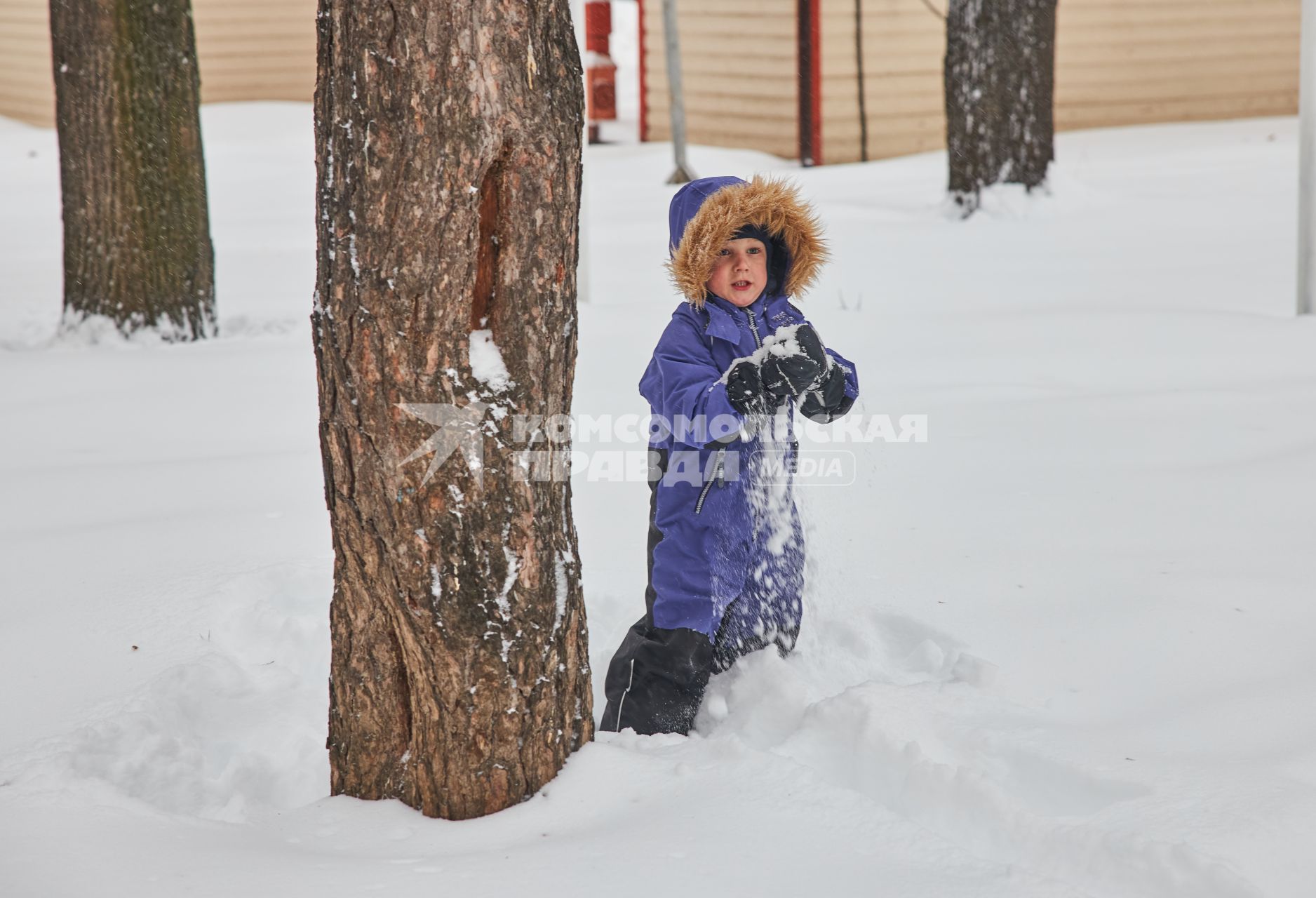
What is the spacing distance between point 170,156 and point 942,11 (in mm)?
9063

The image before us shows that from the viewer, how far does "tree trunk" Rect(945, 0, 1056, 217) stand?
7.86 m

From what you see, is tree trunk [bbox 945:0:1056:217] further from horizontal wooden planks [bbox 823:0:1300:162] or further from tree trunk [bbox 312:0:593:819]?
tree trunk [bbox 312:0:593:819]

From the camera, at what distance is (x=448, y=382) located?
1.91 meters

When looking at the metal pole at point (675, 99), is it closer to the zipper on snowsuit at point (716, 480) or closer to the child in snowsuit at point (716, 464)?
the child in snowsuit at point (716, 464)

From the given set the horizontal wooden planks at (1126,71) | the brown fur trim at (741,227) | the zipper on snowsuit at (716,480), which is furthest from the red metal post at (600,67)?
the zipper on snowsuit at (716,480)

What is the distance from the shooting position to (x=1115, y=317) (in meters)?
5.59

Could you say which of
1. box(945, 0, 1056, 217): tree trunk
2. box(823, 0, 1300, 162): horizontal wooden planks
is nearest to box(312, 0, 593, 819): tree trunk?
box(945, 0, 1056, 217): tree trunk

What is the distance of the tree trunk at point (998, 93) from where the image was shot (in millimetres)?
7859

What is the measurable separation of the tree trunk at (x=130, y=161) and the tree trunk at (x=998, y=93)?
4.89 m

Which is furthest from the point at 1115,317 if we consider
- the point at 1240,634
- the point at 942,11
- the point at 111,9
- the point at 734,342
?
the point at 942,11

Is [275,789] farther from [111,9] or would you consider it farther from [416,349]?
[111,9]

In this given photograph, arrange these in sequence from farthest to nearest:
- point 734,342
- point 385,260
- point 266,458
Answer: point 266,458 → point 734,342 → point 385,260

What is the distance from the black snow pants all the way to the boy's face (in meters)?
0.37

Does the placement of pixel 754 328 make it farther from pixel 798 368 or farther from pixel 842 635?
pixel 842 635
